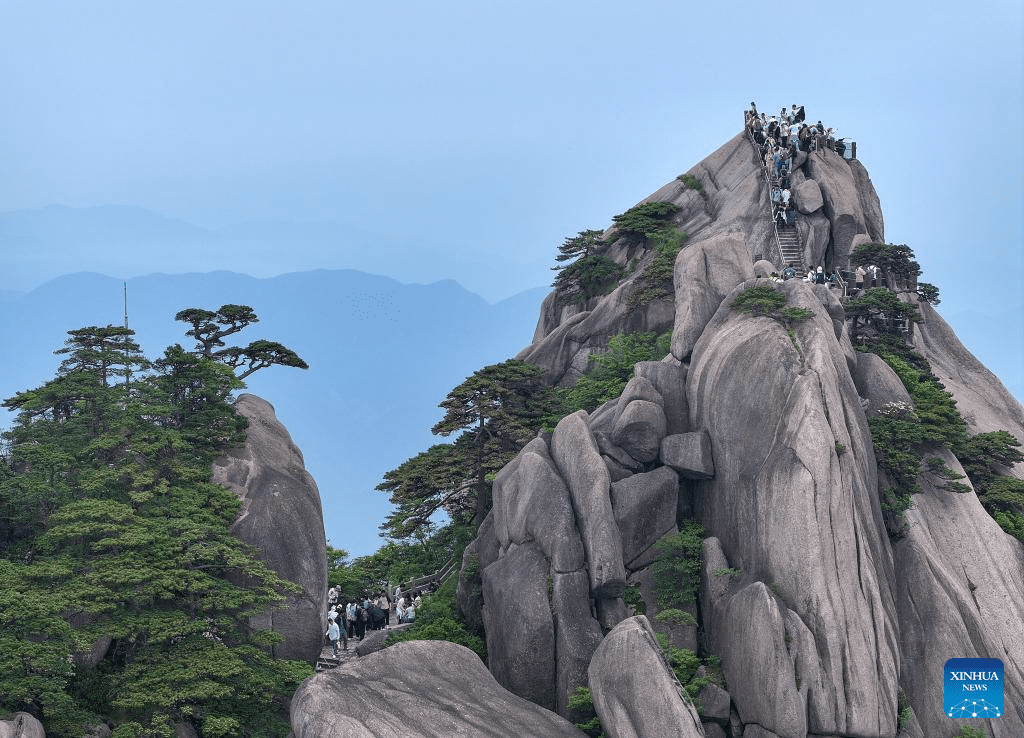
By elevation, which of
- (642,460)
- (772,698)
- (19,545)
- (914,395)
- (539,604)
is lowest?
(772,698)

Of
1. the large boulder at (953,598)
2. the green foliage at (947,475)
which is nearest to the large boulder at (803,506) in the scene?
the large boulder at (953,598)

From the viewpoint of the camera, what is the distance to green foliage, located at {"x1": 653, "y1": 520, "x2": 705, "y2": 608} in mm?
32125

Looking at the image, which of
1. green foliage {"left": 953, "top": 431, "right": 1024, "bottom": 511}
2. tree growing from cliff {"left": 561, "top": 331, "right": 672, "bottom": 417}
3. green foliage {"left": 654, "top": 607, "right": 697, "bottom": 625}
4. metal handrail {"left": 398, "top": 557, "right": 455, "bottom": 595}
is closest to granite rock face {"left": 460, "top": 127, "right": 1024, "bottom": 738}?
green foliage {"left": 654, "top": 607, "right": 697, "bottom": 625}

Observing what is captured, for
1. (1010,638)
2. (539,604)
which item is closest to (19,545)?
(539,604)

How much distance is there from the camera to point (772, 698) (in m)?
29.1

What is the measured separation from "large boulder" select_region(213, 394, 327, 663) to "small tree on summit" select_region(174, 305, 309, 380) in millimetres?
3504

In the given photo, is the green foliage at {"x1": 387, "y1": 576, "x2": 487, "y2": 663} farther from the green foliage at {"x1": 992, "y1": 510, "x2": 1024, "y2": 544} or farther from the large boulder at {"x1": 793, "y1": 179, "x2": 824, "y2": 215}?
the large boulder at {"x1": 793, "y1": 179, "x2": 824, "y2": 215}

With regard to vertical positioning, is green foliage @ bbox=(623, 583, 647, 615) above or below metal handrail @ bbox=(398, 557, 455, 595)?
below

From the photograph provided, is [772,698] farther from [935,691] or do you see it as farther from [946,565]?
[946,565]

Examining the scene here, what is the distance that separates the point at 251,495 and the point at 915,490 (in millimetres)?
19600

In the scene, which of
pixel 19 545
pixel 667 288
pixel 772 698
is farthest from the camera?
pixel 667 288

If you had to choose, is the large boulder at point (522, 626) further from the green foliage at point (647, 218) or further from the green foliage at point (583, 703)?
the green foliage at point (647, 218)

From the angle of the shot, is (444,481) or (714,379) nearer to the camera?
(714,379)

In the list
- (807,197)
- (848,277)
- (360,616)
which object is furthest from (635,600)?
(807,197)
